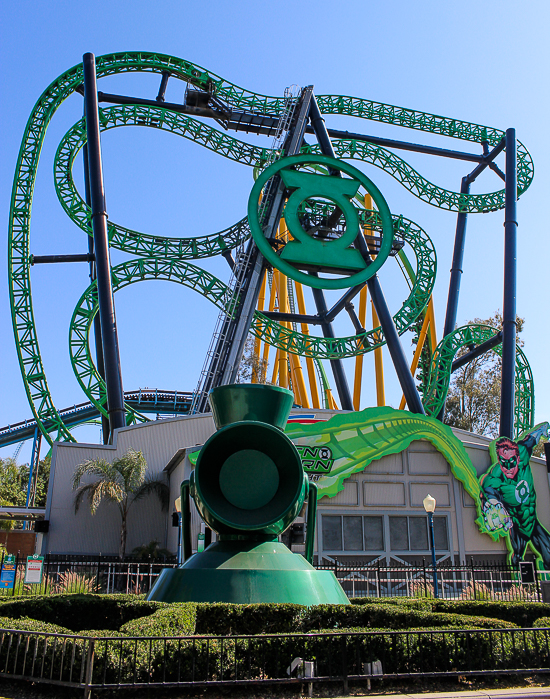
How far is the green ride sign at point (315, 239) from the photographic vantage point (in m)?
23.0

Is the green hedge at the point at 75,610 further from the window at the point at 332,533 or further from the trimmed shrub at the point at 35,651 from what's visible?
the window at the point at 332,533

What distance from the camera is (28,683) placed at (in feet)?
17.7

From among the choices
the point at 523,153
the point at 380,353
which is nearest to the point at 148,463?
the point at 380,353

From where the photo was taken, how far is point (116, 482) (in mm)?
21531

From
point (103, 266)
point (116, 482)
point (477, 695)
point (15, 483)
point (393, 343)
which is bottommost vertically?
point (477, 695)

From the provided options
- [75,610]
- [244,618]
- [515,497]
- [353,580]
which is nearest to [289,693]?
[244,618]

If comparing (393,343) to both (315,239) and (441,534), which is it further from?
(441,534)

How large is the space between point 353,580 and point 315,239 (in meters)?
12.2

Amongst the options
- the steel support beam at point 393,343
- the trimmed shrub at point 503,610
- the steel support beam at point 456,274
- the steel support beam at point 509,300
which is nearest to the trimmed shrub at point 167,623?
the trimmed shrub at point 503,610

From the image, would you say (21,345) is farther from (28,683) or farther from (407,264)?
(28,683)

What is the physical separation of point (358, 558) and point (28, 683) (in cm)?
1673

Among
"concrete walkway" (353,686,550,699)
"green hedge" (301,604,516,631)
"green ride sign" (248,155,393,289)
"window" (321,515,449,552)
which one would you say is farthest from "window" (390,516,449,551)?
"concrete walkway" (353,686,550,699)

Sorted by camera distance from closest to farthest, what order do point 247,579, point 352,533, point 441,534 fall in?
point 247,579 → point 352,533 → point 441,534

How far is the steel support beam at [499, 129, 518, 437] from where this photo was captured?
25375 mm
